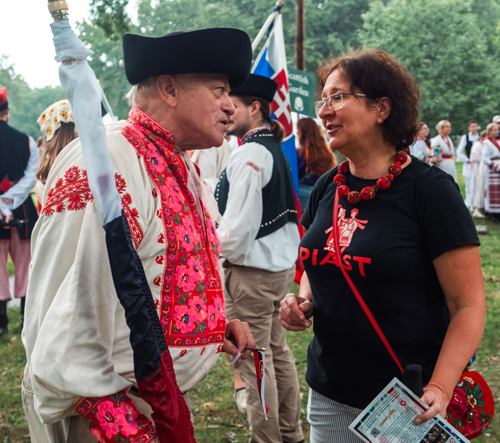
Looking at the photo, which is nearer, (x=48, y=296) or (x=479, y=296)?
(x=48, y=296)

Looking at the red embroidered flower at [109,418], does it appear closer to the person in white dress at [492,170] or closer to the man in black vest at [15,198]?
the man in black vest at [15,198]

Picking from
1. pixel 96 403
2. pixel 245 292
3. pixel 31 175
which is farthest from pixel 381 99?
pixel 31 175

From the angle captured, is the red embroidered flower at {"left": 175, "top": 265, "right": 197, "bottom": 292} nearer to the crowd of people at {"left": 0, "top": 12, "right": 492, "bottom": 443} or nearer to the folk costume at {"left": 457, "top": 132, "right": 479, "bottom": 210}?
the crowd of people at {"left": 0, "top": 12, "right": 492, "bottom": 443}

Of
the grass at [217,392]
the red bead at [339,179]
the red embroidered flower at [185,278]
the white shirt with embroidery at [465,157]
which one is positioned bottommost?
the grass at [217,392]

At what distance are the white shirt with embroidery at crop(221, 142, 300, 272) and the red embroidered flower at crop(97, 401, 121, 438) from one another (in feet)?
6.76

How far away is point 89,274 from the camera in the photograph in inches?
54.0

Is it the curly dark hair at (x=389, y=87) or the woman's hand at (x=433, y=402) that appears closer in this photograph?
the woman's hand at (x=433, y=402)

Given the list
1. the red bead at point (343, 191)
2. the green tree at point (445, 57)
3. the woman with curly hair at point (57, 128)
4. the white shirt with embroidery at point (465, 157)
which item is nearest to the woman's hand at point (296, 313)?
the red bead at point (343, 191)

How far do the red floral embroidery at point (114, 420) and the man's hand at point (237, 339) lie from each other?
61 centimetres

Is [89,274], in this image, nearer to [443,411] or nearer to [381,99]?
[443,411]

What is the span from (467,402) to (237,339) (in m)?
0.90

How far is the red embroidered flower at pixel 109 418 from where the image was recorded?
1.33 metres

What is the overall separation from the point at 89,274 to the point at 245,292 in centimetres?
223

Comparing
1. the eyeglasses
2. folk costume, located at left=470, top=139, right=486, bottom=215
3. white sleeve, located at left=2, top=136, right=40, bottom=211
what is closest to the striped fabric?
the eyeglasses
